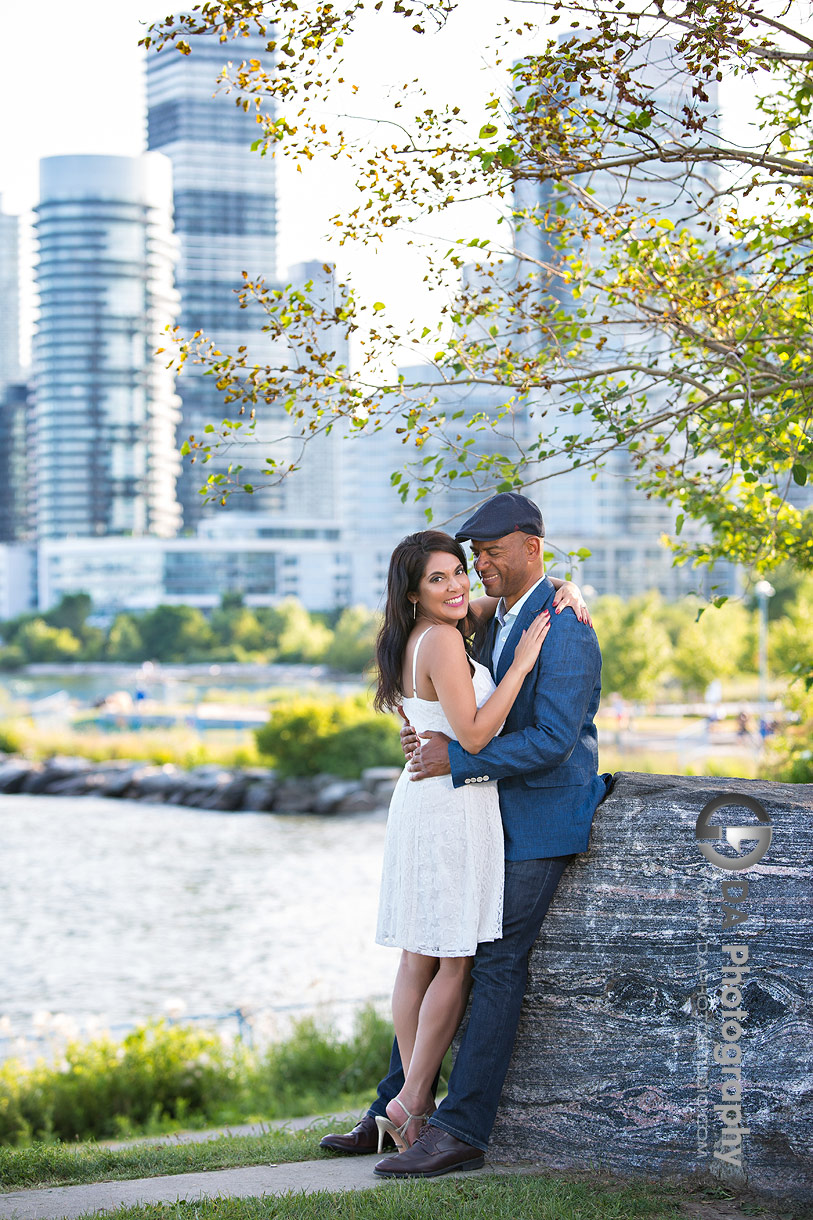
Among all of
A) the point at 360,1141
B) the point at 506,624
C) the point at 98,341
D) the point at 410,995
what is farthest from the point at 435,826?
the point at 98,341

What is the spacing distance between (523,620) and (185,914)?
14.3m

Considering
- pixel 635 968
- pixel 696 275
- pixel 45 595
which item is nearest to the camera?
pixel 635 968

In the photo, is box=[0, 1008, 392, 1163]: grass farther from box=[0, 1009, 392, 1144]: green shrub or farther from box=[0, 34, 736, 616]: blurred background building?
box=[0, 34, 736, 616]: blurred background building

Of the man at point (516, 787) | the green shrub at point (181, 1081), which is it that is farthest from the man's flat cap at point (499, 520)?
the green shrub at point (181, 1081)

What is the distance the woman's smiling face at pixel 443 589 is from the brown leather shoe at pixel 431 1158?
144 cm

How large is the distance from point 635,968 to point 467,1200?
2.50 ft

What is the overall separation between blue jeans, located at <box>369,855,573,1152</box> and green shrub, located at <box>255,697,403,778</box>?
24713mm

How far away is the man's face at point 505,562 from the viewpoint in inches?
136

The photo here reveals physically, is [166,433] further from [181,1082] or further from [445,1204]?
[445,1204]

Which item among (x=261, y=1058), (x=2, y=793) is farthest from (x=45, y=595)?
(x=261, y=1058)

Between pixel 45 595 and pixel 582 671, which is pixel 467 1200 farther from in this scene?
pixel 45 595

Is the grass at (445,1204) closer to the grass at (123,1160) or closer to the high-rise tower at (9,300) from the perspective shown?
the grass at (123,1160)

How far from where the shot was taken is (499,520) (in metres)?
3.41

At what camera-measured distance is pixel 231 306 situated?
116m
